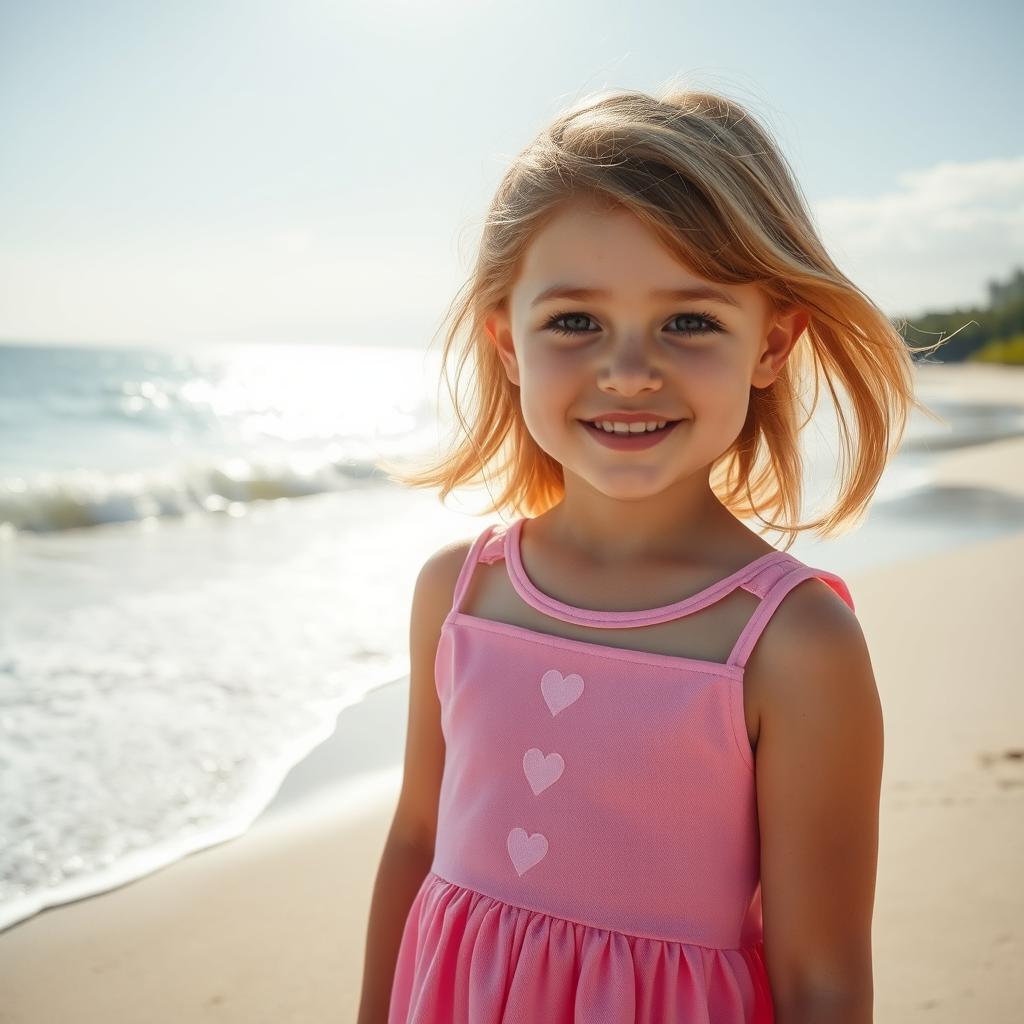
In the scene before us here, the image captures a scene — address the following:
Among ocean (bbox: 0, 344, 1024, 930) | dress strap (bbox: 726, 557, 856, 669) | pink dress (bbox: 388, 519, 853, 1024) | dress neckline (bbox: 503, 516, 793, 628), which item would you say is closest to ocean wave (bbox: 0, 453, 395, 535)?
ocean (bbox: 0, 344, 1024, 930)

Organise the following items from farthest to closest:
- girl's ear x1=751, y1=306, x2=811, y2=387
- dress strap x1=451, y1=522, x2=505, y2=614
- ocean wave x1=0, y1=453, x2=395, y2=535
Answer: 1. ocean wave x1=0, y1=453, x2=395, y2=535
2. dress strap x1=451, y1=522, x2=505, y2=614
3. girl's ear x1=751, y1=306, x2=811, y2=387

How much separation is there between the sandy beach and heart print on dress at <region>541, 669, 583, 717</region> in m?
1.32

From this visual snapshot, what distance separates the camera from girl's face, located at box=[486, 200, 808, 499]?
1516 mm

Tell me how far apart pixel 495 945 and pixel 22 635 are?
4459 mm

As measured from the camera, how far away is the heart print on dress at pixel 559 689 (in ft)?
5.19

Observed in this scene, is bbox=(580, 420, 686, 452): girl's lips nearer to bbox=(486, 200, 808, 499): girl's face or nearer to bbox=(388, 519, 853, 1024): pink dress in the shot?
bbox=(486, 200, 808, 499): girl's face

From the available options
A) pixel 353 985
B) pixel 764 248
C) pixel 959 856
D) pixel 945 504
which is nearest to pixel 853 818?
pixel 764 248

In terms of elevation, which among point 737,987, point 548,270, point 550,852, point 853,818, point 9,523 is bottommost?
point 9,523

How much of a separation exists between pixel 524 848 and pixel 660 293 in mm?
834

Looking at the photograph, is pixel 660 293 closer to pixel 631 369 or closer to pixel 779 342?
pixel 631 369

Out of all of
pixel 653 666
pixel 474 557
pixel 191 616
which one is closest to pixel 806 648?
pixel 653 666

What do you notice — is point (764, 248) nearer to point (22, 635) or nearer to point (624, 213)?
point (624, 213)

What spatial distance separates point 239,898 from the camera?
298 centimetres

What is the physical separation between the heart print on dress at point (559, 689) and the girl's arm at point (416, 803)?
0.28 m
